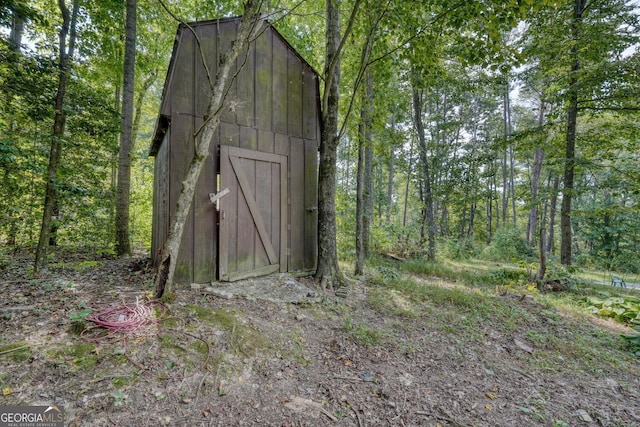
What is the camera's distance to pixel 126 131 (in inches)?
234

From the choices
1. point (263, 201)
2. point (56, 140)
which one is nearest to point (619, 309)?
point (263, 201)

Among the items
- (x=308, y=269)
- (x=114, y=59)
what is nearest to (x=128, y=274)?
(x=308, y=269)

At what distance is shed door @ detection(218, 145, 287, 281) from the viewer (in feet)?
14.4

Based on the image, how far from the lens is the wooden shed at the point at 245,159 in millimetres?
4102

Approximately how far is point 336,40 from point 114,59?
638 centimetres

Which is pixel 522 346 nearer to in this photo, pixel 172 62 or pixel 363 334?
pixel 363 334

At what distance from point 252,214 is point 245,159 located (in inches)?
37.5

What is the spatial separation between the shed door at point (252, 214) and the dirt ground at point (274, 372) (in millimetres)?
982

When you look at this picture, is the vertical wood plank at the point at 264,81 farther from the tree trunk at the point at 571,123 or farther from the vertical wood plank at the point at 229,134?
the tree trunk at the point at 571,123

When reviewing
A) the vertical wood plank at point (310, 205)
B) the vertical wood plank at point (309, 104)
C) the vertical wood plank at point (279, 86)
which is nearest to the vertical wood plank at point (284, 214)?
the vertical wood plank at point (310, 205)

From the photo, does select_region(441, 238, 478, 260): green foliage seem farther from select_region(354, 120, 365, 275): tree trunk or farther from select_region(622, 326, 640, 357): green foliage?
select_region(622, 326, 640, 357): green foliage

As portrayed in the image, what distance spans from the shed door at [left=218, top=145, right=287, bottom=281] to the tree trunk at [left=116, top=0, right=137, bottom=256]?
10.5 feet

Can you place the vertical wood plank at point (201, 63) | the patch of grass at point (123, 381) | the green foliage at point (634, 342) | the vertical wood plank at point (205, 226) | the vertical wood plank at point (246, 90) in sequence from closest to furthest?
the patch of grass at point (123, 381)
the green foliage at point (634, 342)
the vertical wood plank at point (205, 226)
the vertical wood plank at point (201, 63)
the vertical wood plank at point (246, 90)

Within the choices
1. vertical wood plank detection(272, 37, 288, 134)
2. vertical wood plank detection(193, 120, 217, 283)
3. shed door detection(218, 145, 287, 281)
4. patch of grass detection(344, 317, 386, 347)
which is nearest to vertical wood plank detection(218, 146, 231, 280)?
shed door detection(218, 145, 287, 281)
